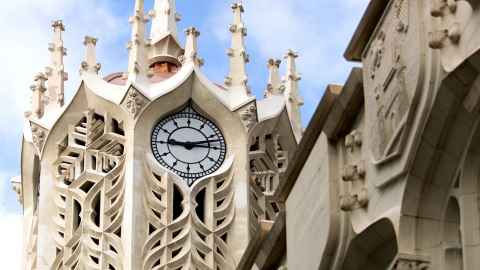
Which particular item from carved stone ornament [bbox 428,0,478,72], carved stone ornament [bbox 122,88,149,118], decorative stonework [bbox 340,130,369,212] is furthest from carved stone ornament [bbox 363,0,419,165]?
carved stone ornament [bbox 122,88,149,118]

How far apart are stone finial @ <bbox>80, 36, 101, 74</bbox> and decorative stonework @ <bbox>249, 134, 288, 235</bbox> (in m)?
5.20

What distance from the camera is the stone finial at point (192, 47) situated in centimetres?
4984

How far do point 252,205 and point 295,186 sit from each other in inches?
946

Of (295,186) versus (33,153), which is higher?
(33,153)

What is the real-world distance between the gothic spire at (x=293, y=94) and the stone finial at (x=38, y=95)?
7.45 metres

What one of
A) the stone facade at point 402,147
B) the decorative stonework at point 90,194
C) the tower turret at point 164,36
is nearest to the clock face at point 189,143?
the decorative stonework at point 90,194

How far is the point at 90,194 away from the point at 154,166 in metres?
1.99

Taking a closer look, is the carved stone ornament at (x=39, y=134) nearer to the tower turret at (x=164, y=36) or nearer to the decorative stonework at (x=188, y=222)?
the decorative stonework at (x=188, y=222)

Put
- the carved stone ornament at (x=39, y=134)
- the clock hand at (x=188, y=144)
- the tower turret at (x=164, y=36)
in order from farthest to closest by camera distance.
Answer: the tower turret at (x=164, y=36) < the carved stone ornament at (x=39, y=134) < the clock hand at (x=188, y=144)

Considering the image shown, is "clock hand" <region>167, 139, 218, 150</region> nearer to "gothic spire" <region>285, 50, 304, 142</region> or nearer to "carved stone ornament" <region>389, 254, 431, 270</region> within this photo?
"gothic spire" <region>285, 50, 304, 142</region>

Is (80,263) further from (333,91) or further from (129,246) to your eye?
(333,91)

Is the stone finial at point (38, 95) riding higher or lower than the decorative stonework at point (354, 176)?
higher

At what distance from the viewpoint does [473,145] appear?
60.8 ft

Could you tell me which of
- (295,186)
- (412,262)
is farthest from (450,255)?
(295,186)
